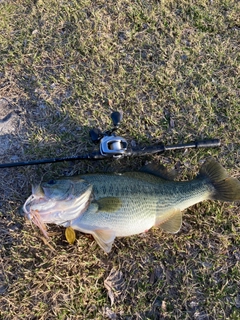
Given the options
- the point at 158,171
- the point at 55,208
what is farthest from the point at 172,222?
the point at 55,208

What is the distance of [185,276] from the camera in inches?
131

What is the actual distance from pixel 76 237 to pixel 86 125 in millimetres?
1228

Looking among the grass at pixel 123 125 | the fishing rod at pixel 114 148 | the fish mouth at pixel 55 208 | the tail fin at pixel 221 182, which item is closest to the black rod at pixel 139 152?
the fishing rod at pixel 114 148

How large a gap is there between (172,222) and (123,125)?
1.21 metres

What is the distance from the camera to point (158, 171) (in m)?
3.40

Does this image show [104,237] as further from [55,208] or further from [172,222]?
[172,222]

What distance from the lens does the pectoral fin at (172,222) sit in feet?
10.6

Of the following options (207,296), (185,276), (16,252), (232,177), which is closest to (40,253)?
(16,252)

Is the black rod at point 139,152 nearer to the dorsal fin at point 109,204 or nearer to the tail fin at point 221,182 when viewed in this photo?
the tail fin at point 221,182

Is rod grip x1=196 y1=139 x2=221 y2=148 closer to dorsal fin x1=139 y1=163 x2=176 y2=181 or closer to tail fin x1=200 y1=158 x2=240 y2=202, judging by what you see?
tail fin x1=200 y1=158 x2=240 y2=202

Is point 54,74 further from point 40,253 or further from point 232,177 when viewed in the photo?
point 232,177

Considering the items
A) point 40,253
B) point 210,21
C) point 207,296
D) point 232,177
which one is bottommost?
point 207,296

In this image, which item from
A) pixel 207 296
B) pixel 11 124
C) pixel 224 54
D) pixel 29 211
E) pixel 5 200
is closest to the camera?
pixel 29 211

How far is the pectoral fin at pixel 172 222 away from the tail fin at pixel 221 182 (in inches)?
15.7
